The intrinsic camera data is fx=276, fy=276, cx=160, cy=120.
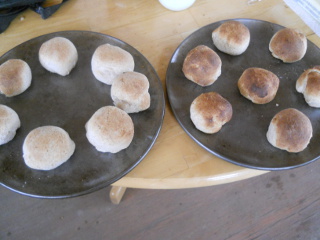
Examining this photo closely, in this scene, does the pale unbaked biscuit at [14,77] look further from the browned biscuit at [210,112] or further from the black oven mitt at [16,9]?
the browned biscuit at [210,112]

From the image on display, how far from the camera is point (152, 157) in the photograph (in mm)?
900

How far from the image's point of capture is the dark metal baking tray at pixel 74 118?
803 millimetres

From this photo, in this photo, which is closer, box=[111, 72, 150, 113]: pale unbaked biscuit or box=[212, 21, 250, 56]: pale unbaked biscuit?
box=[111, 72, 150, 113]: pale unbaked biscuit

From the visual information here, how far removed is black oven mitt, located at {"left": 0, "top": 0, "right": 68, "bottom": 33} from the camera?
108 centimetres

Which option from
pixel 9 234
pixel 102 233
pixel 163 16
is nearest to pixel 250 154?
pixel 163 16

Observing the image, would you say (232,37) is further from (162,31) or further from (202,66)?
(162,31)

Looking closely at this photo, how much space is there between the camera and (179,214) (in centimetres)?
154

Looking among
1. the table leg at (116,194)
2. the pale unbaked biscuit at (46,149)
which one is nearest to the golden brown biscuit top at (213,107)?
the pale unbaked biscuit at (46,149)

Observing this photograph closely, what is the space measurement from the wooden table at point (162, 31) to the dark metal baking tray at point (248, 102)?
0.04m

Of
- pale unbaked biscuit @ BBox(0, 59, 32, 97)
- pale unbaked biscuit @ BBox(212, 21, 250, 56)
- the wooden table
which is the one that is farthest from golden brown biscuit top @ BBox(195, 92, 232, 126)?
pale unbaked biscuit @ BBox(0, 59, 32, 97)

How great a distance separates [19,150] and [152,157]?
16.2 inches

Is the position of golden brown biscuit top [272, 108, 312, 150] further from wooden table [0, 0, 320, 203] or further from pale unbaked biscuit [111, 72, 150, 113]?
pale unbaked biscuit [111, 72, 150, 113]

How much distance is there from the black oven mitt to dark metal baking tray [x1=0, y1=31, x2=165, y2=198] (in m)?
0.17

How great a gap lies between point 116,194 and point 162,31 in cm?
84
